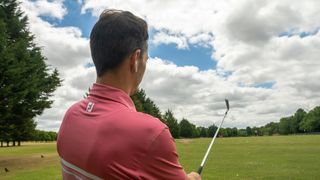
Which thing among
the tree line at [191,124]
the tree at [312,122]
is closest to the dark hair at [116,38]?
the tree line at [191,124]

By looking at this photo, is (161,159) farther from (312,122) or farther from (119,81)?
(312,122)

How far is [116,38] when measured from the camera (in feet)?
6.67

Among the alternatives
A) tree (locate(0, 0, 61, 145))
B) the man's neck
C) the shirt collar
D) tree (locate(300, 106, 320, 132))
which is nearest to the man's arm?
the shirt collar

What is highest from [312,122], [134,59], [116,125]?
[312,122]

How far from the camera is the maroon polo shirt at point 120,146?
1757 millimetres

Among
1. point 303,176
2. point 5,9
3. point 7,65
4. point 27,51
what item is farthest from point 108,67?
point 5,9

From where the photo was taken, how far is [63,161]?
6.91 ft

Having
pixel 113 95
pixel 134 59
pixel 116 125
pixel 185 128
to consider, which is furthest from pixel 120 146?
pixel 185 128

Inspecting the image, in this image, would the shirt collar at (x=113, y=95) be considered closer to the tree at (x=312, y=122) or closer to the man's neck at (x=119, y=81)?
the man's neck at (x=119, y=81)

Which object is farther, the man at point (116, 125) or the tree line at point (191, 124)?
the tree line at point (191, 124)

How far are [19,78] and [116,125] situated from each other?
112 ft

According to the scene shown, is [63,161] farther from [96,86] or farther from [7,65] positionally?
[7,65]

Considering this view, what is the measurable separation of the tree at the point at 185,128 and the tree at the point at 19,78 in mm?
85605

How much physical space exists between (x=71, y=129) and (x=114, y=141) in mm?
371
